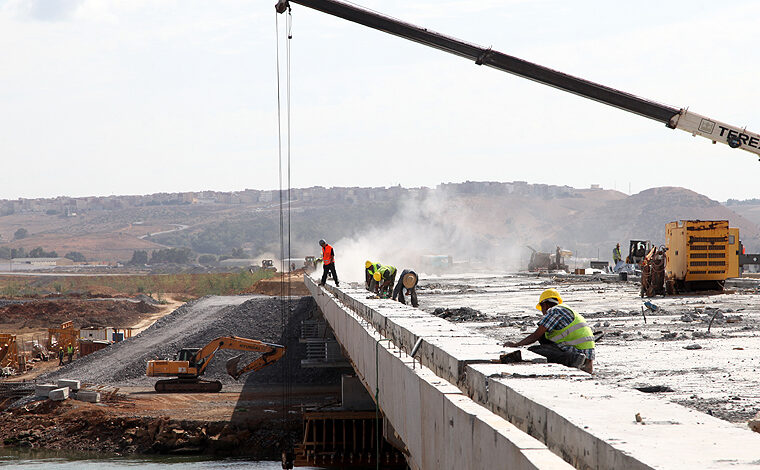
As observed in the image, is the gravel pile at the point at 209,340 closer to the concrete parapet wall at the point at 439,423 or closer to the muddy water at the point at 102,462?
the muddy water at the point at 102,462

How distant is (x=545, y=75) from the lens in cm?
2503

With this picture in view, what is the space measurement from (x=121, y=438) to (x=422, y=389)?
77.3 ft

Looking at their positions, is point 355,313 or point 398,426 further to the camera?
point 355,313

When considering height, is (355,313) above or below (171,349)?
above

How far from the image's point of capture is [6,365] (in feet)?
138

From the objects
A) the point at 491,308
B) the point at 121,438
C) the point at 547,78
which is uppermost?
the point at 547,78

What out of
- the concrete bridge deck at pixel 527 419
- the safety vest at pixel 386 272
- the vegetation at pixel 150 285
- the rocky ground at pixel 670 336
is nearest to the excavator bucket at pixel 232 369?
the rocky ground at pixel 670 336

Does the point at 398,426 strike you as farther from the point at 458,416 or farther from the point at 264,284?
the point at 264,284

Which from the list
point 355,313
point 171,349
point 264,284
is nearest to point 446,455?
point 355,313

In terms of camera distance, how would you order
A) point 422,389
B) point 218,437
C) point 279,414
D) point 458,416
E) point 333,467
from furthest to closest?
point 279,414 < point 218,437 < point 333,467 < point 422,389 < point 458,416

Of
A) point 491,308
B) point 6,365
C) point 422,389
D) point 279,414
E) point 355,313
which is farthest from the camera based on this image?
point 6,365

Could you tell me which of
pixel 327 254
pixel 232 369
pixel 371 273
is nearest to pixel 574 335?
pixel 371 273

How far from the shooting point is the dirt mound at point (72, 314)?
63.1m

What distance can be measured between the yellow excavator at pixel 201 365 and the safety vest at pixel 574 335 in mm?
24107
